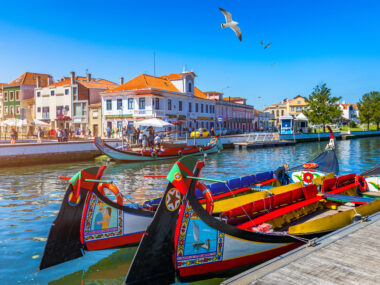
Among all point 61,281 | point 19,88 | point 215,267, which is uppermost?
point 19,88

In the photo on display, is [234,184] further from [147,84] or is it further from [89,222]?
[147,84]

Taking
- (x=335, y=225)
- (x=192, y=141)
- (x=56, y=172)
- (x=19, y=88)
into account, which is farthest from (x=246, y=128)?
(x=335, y=225)

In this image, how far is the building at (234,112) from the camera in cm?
5931

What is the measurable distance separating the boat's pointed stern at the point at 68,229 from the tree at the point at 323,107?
60.8m

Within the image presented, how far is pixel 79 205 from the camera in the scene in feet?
22.5

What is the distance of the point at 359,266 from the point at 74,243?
17.6 feet

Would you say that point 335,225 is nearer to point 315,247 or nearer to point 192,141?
point 315,247

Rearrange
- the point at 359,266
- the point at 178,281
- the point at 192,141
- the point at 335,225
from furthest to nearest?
the point at 192,141 < the point at 335,225 < the point at 178,281 < the point at 359,266

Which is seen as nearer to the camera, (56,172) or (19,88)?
(56,172)

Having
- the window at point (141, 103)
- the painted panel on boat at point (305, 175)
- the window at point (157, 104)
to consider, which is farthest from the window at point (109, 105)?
the painted panel on boat at point (305, 175)

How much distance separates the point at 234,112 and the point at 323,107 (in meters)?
16.5

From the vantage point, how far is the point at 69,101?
49.2 metres

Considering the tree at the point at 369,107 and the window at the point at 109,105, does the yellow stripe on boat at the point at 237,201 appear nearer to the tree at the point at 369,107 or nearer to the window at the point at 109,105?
the window at the point at 109,105

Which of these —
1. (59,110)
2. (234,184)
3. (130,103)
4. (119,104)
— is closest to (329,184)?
(234,184)
